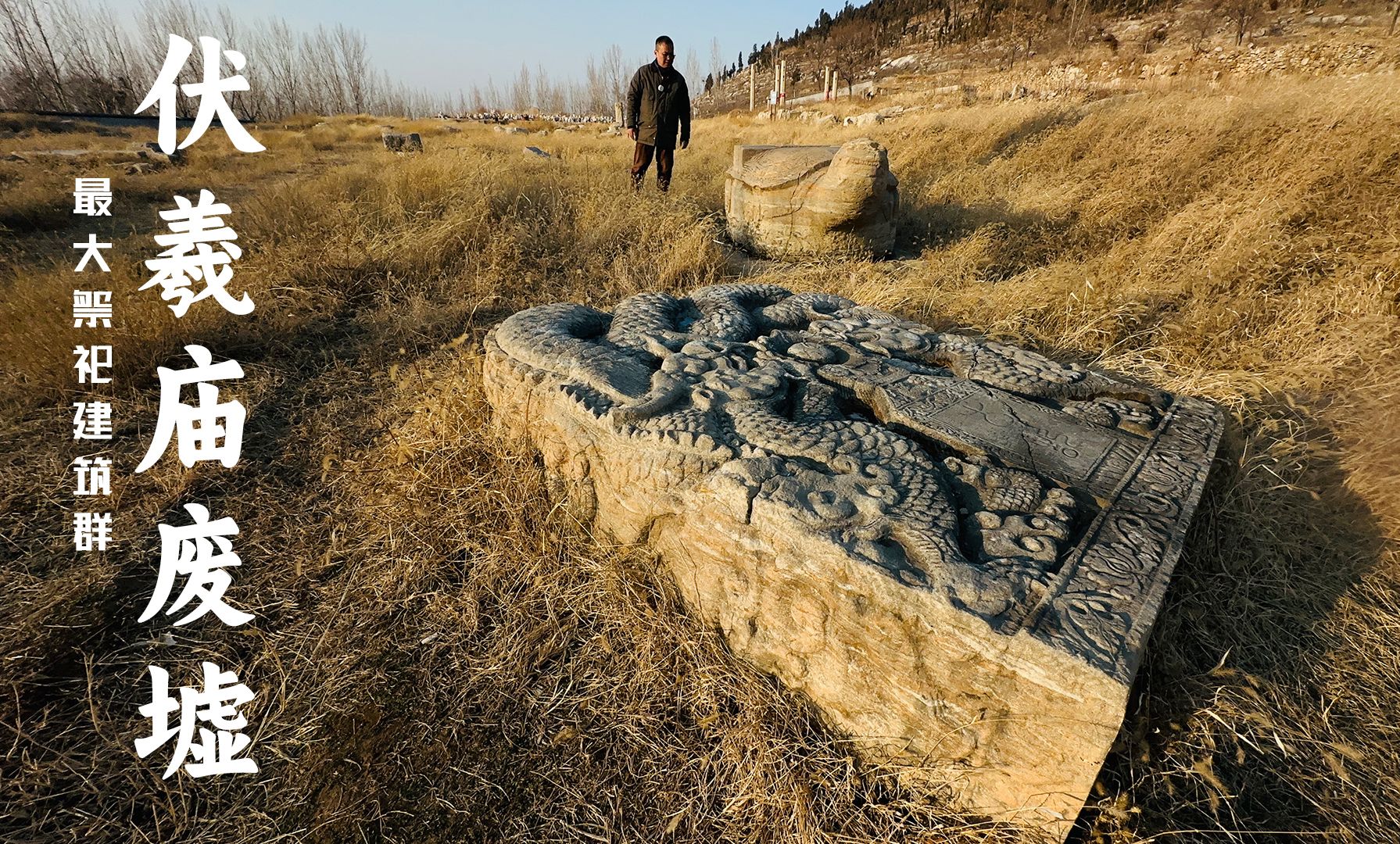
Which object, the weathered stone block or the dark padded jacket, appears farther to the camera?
the weathered stone block

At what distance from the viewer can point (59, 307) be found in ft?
9.49

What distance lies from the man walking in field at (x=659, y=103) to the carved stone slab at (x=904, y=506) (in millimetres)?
3605

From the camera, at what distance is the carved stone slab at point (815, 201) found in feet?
14.1

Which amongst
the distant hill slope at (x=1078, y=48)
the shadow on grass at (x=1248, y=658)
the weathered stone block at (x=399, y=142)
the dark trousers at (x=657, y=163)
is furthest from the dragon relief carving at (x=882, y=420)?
the weathered stone block at (x=399, y=142)

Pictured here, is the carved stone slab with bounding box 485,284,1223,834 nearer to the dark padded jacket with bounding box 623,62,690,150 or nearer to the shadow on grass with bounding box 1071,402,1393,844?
the shadow on grass with bounding box 1071,402,1393,844

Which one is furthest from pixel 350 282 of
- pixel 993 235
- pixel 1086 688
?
pixel 993 235

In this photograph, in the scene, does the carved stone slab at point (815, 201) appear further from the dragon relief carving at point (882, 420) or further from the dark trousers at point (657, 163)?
the dragon relief carving at point (882, 420)

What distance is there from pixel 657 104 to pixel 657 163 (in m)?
0.57

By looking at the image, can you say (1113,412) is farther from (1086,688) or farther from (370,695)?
(370,695)

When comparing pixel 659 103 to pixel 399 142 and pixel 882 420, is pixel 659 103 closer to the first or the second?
pixel 882 420

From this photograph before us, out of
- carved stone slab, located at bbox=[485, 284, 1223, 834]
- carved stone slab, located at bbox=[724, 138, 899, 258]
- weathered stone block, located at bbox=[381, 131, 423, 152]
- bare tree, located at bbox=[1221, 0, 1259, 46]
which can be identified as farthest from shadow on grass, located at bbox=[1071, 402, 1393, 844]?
bare tree, located at bbox=[1221, 0, 1259, 46]

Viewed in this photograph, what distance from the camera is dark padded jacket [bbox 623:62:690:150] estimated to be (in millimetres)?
5141

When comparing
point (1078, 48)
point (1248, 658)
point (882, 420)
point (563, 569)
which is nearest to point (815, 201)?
point (882, 420)

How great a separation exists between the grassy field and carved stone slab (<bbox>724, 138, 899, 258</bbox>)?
1.46 ft
